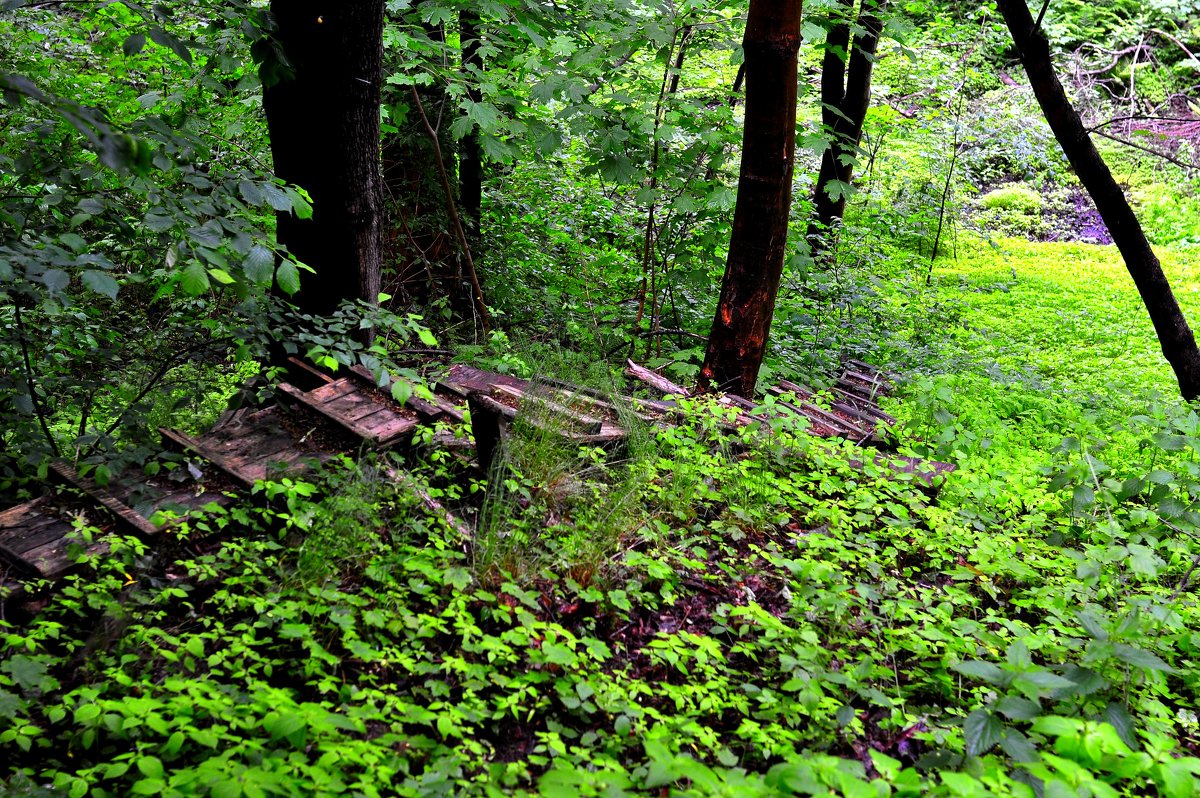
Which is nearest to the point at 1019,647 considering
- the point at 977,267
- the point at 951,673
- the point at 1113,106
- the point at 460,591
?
the point at 951,673

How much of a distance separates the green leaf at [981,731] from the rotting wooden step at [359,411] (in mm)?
2473

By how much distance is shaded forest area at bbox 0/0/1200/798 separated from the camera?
2.26 metres

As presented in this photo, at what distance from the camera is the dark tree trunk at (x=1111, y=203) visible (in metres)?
5.83

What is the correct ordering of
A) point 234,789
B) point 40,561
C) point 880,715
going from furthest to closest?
point 880,715 < point 40,561 < point 234,789

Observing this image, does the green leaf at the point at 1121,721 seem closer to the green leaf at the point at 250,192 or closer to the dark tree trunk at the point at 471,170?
the green leaf at the point at 250,192

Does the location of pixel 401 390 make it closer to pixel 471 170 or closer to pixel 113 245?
pixel 113 245

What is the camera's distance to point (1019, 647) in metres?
2.45

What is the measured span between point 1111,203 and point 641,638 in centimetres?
515

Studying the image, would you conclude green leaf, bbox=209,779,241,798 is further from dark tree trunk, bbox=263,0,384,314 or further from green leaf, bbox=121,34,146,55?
dark tree trunk, bbox=263,0,384,314

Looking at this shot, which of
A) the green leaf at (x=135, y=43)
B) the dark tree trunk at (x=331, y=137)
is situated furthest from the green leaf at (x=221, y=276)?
the dark tree trunk at (x=331, y=137)

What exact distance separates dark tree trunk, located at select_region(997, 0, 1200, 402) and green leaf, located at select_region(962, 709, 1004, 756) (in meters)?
4.76

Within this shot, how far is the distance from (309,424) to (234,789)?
2.05m

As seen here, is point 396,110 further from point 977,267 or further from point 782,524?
point 977,267

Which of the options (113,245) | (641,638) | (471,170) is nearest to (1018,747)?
(641,638)
